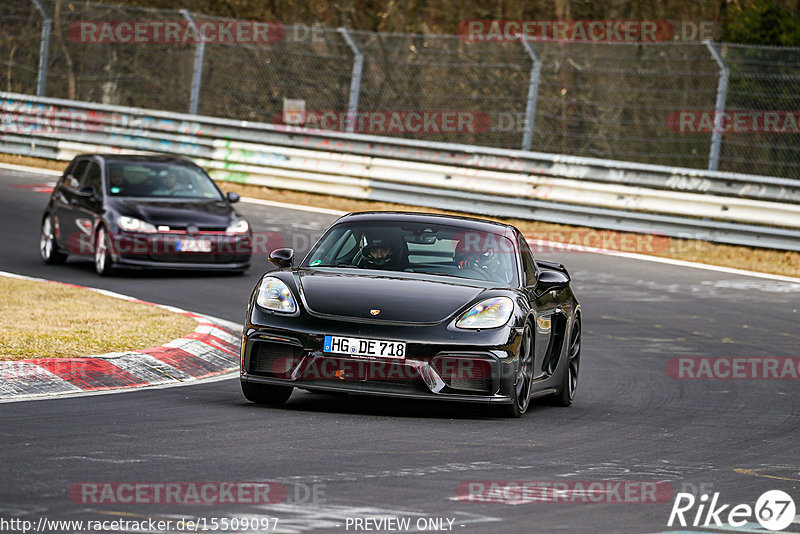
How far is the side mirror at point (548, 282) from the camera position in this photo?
973 cm

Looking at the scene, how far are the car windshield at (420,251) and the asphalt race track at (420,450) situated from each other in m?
0.90

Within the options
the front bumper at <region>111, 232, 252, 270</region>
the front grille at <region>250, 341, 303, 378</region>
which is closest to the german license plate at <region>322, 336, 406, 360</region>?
the front grille at <region>250, 341, 303, 378</region>

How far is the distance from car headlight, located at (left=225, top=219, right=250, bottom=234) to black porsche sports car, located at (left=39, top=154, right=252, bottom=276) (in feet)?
0.04

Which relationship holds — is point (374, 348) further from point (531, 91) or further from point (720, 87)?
point (531, 91)

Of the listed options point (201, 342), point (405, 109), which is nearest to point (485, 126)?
point (405, 109)

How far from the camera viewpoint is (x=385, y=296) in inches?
344

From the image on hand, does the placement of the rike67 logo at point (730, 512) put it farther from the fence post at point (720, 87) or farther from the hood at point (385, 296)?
the fence post at point (720, 87)

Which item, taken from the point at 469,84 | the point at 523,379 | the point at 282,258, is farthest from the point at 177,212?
the point at 469,84

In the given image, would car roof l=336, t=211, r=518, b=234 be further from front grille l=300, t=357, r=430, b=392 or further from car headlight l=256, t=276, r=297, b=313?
front grille l=300, t=357, r=430, b=392

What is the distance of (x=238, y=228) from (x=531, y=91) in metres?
6.85

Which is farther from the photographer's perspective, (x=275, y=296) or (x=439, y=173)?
(x=439, y=173)

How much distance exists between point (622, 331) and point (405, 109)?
12.3 meters

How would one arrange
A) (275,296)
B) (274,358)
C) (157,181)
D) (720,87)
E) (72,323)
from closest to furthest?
(274,358) < (275,296) < (72,323) < (157,181) < (720,87)

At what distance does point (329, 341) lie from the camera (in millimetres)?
8461
